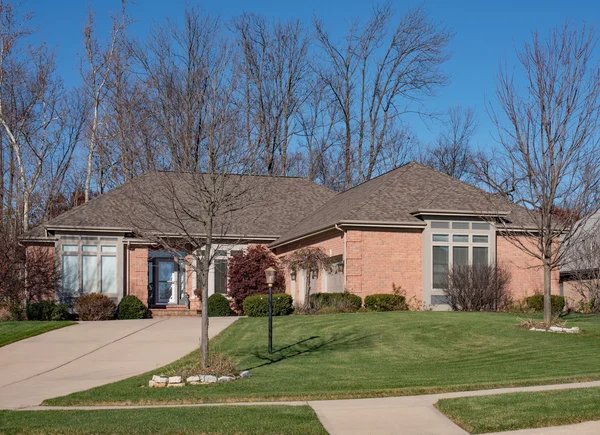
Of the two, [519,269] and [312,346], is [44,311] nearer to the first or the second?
[312,346]

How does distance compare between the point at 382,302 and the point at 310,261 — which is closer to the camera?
the point at 382,302

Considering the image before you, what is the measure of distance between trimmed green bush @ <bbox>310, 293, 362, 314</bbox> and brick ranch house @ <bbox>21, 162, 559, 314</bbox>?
2.03 feet

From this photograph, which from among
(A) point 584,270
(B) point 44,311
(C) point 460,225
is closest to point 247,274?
(B) point 44,311

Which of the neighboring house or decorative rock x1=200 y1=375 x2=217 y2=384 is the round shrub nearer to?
decorative rock x1=200 y1=375 x2=217 y2=384

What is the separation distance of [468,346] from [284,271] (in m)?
14.2

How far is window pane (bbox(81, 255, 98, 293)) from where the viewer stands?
29.7 m

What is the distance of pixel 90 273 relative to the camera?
29.8 m

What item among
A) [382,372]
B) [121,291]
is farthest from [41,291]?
[382,372]

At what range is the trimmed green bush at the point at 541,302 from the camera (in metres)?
26.4

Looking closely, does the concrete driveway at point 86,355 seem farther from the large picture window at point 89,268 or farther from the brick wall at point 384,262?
the brick wall at point 384,262

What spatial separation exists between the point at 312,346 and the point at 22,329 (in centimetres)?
980

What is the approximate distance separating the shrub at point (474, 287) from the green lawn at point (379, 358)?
2911 millimetres

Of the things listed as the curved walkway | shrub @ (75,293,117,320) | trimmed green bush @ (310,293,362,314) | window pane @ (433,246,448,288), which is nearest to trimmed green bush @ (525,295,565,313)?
window pane @ (433,246,448,288)

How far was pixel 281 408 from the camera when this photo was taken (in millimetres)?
10672
